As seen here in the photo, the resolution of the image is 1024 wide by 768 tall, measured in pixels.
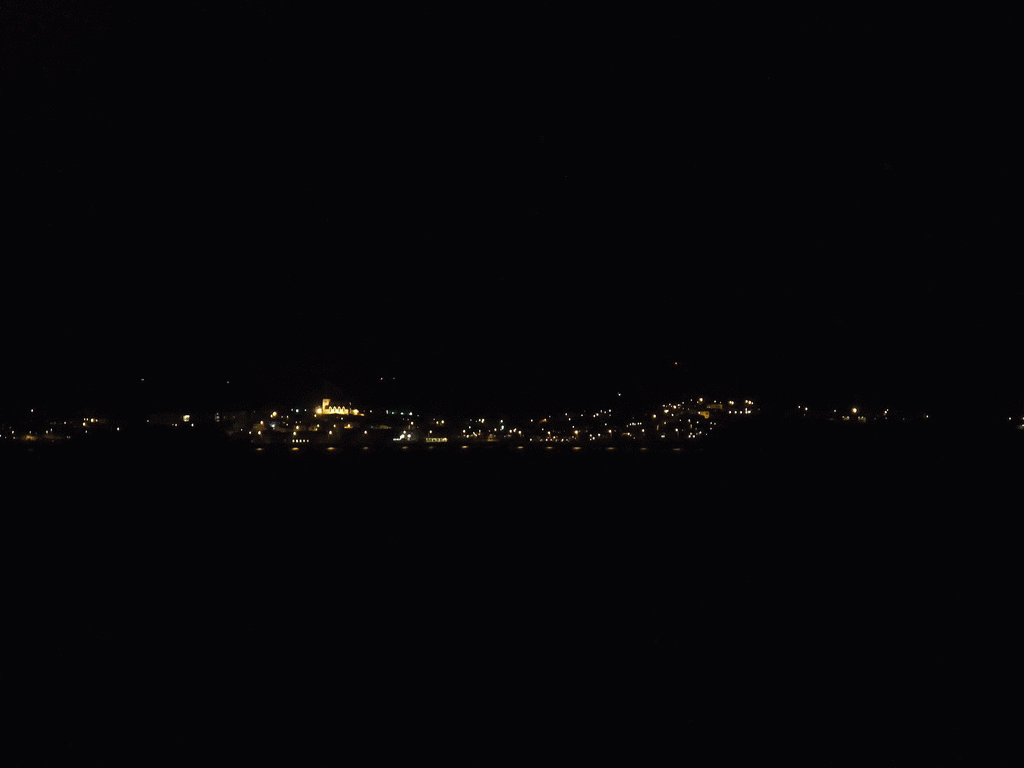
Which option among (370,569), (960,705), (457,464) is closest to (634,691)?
(960,705)

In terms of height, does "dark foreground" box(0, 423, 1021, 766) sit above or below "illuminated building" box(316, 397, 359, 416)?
below

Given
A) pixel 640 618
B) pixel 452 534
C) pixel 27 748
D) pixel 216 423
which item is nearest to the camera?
pixel 27 748

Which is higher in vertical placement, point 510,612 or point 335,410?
point 335,410

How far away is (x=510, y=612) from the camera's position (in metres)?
4.13

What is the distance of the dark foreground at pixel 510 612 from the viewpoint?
3.20m

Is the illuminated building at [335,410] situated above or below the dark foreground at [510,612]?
above

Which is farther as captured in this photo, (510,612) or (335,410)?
(335,410)

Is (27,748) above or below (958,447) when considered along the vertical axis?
below

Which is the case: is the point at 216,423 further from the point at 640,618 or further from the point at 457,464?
the point at 640,618

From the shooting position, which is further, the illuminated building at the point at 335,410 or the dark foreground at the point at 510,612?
the illuminated building at the point at 335,410

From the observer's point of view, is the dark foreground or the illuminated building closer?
the dark foreground

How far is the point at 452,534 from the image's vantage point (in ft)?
16.9

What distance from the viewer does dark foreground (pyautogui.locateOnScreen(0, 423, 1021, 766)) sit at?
10.5 feet

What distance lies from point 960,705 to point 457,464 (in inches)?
154
